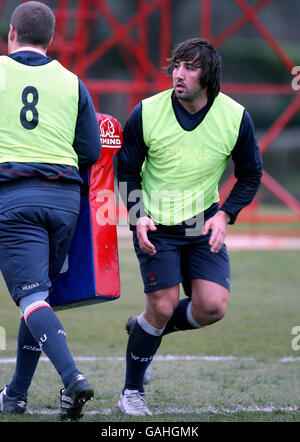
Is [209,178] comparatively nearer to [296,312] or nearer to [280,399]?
[280,399]

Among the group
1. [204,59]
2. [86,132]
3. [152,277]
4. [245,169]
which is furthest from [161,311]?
[204,59]

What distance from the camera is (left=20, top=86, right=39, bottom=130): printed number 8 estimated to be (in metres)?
3.71

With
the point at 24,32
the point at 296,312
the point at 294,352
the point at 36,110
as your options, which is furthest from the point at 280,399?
the point at 296,312

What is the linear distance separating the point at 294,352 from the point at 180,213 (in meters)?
2.12

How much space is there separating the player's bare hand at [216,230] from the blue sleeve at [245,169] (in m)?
0.11

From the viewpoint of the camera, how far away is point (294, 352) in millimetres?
5914

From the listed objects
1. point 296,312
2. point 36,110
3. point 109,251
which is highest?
point 36,110

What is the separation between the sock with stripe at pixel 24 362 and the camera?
405 centimetres

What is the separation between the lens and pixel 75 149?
3.89m

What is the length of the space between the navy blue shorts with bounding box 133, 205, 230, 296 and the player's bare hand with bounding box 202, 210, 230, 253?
129 mm

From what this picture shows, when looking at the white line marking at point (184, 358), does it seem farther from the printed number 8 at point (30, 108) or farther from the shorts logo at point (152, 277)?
the printed number 8 at point (30, 108)

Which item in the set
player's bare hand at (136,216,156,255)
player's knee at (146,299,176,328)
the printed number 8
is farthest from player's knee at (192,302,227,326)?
the printed number 8

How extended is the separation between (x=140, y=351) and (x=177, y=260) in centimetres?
49

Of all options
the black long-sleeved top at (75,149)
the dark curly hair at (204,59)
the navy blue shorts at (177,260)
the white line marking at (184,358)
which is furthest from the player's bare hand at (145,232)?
the white line marking at (184,358)
